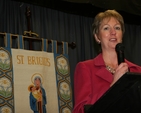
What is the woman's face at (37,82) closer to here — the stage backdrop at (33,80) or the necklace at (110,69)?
the stage backdrop at (33,80)

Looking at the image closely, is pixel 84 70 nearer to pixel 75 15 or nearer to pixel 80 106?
pixel 80 106

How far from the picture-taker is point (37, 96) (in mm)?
3410

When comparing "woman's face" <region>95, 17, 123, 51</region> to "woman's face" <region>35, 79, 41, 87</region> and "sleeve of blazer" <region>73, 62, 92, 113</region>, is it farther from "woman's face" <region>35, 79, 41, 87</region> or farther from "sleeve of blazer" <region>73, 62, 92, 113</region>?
"woman's face" <region>35, 79, 41, 87</region>

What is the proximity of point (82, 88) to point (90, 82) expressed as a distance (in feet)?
0.24

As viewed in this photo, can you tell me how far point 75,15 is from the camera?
4.63m

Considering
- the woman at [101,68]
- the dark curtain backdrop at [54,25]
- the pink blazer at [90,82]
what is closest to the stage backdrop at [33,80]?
the dark curtain backdrop at [54,25]

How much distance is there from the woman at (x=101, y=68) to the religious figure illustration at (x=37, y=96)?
1.61 metres

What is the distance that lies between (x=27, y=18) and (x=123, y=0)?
4.99 ft

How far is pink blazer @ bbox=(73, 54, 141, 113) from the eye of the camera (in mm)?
1528

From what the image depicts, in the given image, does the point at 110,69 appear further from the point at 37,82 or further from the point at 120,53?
the point at 37,82

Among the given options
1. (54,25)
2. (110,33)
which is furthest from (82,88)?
(54,25)

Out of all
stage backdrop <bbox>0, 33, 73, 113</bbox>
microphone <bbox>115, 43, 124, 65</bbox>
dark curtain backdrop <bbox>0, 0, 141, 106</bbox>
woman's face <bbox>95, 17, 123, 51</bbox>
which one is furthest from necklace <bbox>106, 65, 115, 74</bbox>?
→ dark curtain backdrop <bbox>0, 0, 141, 106</bbox>

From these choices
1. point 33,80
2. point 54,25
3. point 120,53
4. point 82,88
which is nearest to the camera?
point 120,53

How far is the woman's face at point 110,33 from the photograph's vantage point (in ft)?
5.99
